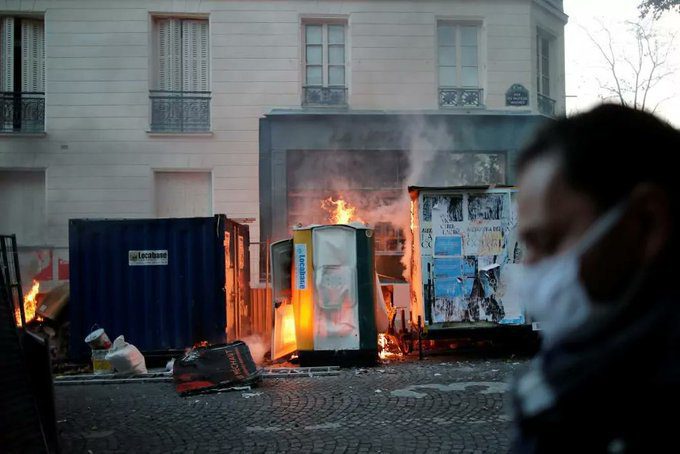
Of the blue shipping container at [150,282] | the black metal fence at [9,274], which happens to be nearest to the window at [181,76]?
the blue shipping container at [150,282]

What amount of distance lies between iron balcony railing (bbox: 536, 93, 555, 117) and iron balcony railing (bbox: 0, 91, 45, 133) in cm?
1235

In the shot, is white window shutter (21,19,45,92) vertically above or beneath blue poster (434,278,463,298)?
above

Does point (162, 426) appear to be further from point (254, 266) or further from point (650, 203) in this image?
point (254, 266)

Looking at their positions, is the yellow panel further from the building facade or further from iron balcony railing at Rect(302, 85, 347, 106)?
iron balcony railing at Rect(302, 85, 347, 106)

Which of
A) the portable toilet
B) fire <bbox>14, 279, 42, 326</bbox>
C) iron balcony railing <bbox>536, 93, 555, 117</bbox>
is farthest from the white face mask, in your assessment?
iron balcony railing <bbox>536, 93, 555, 117</bbox>

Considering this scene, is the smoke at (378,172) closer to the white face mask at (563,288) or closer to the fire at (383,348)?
the fire at (383,348)

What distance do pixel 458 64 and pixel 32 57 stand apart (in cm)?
1043

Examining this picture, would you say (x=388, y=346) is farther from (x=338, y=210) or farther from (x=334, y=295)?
(x=338, y=210)

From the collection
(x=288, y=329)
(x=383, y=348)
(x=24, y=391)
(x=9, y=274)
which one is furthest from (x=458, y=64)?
(x=24, y=391)

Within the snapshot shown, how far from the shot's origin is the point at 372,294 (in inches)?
336

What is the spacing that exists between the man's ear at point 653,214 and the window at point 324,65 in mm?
13996

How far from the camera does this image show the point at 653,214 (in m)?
0.84

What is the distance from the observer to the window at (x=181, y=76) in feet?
46.9

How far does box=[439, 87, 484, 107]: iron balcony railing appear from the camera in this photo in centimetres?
1473
